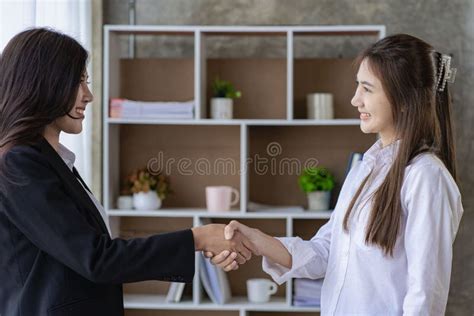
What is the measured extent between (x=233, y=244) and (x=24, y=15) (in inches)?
47.6

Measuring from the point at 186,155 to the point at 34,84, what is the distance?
2.15 m

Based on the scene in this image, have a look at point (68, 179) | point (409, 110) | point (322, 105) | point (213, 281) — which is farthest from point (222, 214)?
point (68, 179)

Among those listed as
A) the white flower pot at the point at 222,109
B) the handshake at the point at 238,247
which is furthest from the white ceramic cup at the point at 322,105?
the handshake at the point at 238,247

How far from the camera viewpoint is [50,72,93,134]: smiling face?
1950 millimetres

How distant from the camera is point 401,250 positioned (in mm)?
2047

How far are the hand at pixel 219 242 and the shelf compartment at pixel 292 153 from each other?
1.45 meters

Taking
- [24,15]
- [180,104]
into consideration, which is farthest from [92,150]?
[24,15]

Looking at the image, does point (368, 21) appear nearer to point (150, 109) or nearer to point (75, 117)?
point (150, 109)

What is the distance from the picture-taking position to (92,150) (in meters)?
3.97

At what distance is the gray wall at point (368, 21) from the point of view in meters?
4.06

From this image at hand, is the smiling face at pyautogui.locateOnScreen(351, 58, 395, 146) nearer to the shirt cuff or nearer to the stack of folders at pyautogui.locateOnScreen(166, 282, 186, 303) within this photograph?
the shirt cuff

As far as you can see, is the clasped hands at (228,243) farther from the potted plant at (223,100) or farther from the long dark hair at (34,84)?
the potted plant at (223,100)

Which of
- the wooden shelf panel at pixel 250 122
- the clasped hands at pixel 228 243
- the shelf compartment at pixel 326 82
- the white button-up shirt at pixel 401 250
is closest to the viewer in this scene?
the white button-up shirt at pixel 401 250

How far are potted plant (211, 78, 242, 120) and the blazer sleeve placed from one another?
78.1 inches
